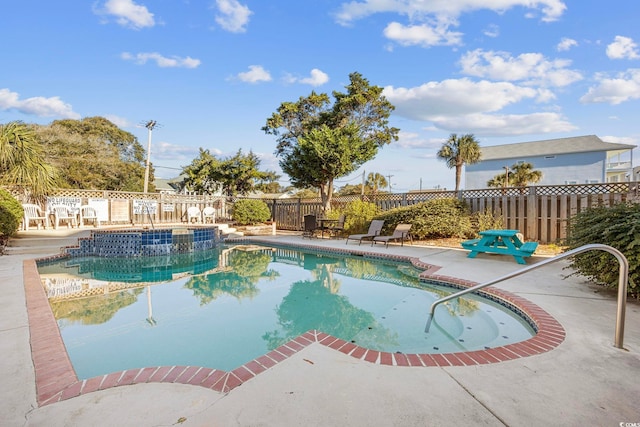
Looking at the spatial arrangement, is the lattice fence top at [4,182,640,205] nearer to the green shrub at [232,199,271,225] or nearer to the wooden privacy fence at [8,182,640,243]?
the wooden privacy fence at [8,182,640,243]

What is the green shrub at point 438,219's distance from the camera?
9633 millimetres

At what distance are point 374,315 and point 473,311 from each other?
1364 mm

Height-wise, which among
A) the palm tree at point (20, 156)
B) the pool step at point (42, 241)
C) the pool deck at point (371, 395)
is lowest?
the pool deck at point (371, 395)

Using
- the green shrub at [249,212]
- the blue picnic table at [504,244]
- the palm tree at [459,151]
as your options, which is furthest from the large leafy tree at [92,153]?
the palm tree at [459,151]

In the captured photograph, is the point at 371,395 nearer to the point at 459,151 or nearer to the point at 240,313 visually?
the point at 240,313

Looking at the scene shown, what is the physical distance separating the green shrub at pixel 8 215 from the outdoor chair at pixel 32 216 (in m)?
2.36

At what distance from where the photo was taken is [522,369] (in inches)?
88.3

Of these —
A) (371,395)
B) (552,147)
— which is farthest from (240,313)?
(552,147)

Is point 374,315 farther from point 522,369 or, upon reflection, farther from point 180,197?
point 180,197

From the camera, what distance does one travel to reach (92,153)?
2161 cm

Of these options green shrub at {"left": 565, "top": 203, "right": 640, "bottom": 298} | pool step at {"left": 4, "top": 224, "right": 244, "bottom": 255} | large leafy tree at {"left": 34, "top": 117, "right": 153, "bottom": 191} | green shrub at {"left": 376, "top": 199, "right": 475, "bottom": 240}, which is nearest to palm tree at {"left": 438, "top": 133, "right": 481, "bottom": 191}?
green shrub at {"left": 376, "top": 199, "right": 475, "bottom": 240}

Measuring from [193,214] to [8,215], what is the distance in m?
6.99

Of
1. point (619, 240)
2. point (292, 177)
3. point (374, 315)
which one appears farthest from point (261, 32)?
point (619, 240)

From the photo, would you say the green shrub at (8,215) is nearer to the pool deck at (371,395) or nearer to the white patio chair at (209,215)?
the pool deck at (371,395)
